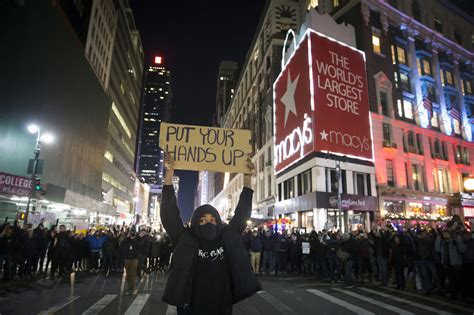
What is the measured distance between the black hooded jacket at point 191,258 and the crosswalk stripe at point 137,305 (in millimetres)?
5499

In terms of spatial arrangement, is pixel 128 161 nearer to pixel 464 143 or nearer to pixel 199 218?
pixel 464 143

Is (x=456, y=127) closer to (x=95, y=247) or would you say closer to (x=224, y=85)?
(x=95, y=247)

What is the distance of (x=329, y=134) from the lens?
111 ft

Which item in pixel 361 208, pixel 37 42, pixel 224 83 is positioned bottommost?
pixel 361 208

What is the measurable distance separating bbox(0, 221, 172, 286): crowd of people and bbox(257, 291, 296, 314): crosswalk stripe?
442 cm

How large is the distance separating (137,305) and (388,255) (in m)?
10.1

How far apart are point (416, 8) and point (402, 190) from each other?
1167 inches

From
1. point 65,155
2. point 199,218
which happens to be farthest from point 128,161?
point 199,218

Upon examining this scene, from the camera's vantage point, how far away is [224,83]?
15838 cm

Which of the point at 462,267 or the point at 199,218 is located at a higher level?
the point at 199,218

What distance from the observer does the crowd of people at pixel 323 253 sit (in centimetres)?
1081

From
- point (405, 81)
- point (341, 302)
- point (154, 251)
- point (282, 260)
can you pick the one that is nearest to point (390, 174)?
point (405, 81)

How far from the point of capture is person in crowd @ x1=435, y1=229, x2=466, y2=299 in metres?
10.2

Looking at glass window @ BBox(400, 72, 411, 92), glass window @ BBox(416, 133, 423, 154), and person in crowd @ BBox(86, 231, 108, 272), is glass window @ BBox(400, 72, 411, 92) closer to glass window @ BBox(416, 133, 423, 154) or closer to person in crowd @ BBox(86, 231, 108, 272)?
glass window @ BBox(416, 133, 423, 154)
